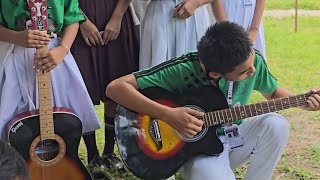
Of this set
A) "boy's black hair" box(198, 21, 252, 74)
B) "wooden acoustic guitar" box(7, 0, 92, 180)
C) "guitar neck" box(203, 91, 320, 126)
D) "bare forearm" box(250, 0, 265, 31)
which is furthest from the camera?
"bare forearm" box(250, 0, 265, 31)

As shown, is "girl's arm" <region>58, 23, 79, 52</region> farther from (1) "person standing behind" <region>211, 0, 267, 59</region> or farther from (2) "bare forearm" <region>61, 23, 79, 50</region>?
(1) "person standing behind" <region>211, 0, 267, 59</region>

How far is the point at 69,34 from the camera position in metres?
2.82

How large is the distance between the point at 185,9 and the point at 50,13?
677mm

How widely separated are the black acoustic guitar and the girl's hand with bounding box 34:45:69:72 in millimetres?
386

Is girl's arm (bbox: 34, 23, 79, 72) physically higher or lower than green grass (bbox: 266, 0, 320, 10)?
higher

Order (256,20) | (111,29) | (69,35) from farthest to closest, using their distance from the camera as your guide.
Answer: (256,20), (111,29), (69,35)

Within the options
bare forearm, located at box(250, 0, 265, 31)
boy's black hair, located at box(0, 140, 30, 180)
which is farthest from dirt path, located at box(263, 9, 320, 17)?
boy's black hair, located at box(0, 140, 30, 180)

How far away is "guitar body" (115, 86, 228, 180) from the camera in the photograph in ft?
8.64

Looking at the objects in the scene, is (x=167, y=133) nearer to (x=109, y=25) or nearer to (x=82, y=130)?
(x=82, y=130)

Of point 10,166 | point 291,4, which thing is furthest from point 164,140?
point 291,4

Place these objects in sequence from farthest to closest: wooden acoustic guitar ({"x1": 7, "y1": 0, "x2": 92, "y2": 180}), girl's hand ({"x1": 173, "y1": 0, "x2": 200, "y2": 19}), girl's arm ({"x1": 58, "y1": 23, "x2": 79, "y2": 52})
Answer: girl's hand ({"x1": 173, "y1": 0, "x2": 200, "y2": 19}) < girl's arm ({"x1": 58, "y1": 23, "x2": 79, "y2": 52}) < wooden acoustic guitar ({"x1": 7, "y1": 0, "x2": 92, "y2": 180})

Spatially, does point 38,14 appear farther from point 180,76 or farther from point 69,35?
point 180,76

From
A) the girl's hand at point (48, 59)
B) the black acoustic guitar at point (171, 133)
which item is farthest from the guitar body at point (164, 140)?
the girl's hand at point (48, 59)

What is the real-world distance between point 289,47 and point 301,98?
13.8 feet
